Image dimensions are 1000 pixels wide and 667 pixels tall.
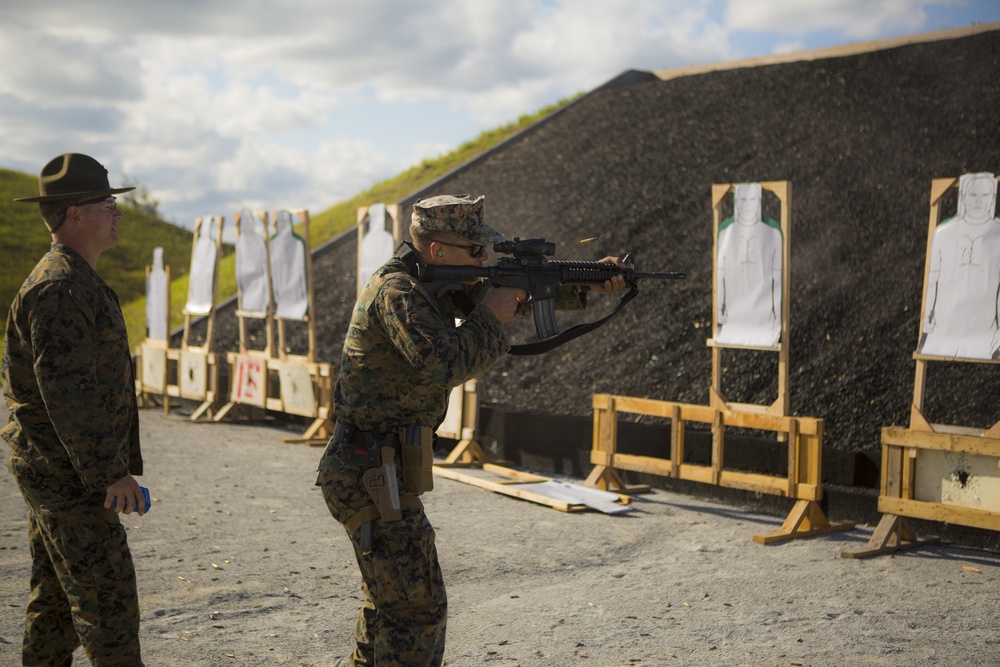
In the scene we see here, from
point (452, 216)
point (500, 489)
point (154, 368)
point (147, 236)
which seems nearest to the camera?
point (452, 216)

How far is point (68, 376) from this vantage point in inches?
135

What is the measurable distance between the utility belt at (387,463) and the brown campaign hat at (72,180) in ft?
4.52

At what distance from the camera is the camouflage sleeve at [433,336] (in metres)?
3.39

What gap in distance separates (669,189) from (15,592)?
469 inches

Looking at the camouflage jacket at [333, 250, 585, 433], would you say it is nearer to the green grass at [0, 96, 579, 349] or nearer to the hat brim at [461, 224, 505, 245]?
the hat brim at [461, 224, 505, 245]

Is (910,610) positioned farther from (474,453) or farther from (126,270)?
(126,270)

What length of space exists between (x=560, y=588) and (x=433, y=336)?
315 cm

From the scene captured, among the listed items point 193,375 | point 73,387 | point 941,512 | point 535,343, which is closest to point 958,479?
point 941,512

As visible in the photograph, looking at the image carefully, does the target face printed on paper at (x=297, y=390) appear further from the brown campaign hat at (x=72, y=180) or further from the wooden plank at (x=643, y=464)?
the brown campaign hat at (x=72, y=180)

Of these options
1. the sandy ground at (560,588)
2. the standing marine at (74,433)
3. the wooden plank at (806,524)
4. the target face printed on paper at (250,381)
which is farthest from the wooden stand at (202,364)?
the standing marine at (74,433)

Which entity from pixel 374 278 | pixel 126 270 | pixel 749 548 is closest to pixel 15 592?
pixel 374 278

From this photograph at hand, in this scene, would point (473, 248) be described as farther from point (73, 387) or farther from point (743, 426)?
point (743, 426)

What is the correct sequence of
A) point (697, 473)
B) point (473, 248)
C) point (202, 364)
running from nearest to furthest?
point (473, 248), point (697, 473), point (202, 364)

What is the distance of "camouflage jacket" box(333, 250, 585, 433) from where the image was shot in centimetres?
341
